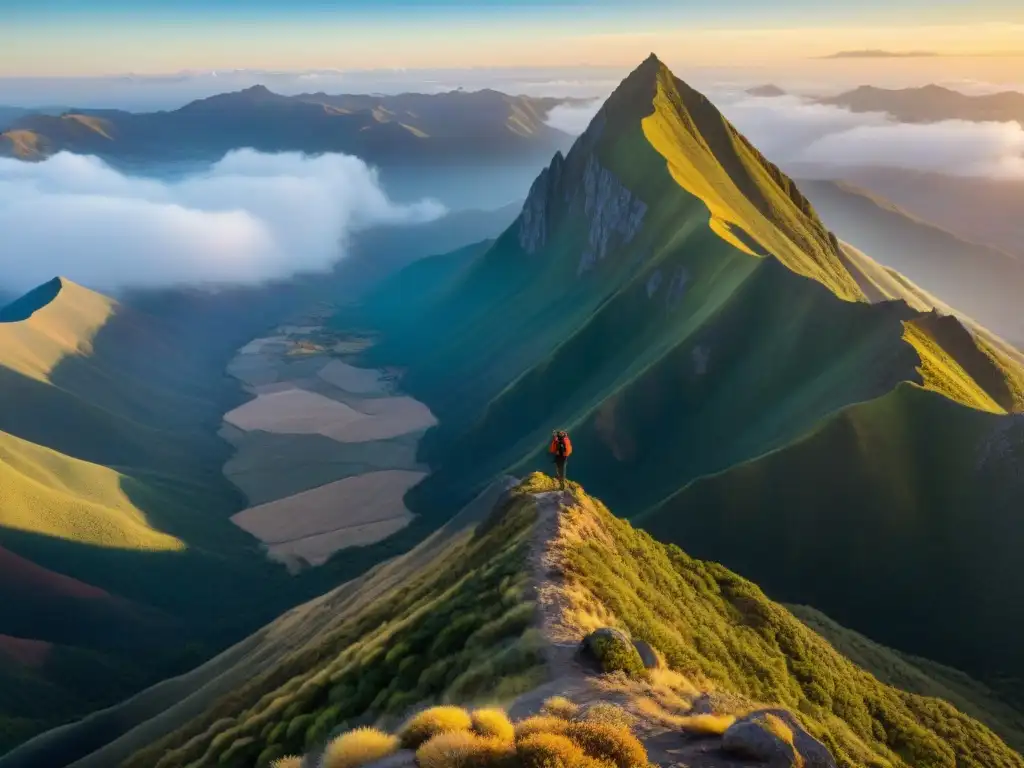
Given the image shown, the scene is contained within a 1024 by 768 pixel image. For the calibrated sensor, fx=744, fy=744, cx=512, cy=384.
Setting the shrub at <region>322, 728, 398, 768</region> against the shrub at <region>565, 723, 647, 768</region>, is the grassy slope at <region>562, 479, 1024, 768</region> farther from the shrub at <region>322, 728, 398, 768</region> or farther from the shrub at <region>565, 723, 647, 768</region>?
the shrub at <region>322, 728, 398, 768</region>

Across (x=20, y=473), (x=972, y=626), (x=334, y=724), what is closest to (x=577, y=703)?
(x=334, y=724)

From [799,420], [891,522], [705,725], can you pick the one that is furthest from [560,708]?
[799,420]

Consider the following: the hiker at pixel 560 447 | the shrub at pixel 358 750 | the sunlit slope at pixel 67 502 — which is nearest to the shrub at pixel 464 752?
the shrub at pixel 358 750

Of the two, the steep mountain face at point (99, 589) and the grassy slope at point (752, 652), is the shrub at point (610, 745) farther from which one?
the steep mountain face at point (99, 589)

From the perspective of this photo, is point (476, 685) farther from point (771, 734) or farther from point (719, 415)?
point (719, 415)

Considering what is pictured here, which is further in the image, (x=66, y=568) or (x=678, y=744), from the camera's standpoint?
(x=66, y=568)

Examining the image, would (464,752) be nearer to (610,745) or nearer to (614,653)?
(610,745)
